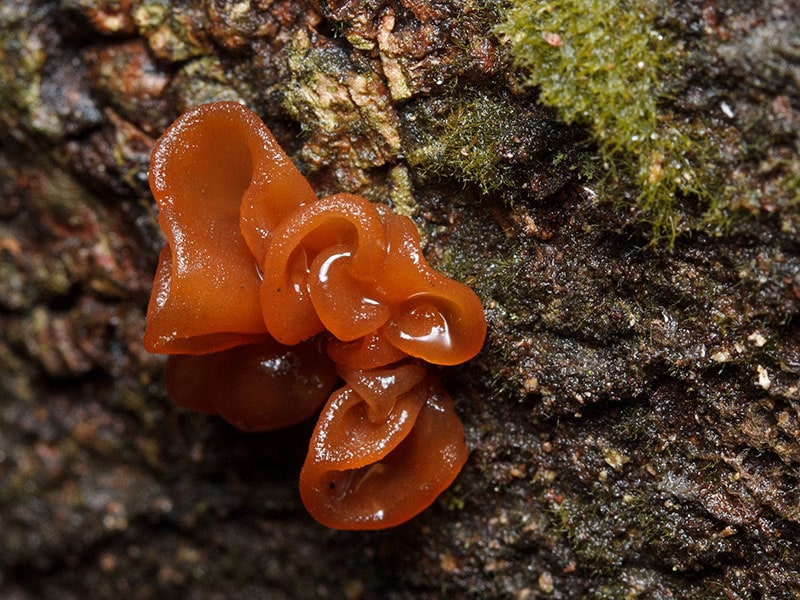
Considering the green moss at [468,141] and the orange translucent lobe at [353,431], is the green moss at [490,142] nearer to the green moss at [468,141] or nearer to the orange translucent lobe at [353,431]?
the green moss at [468,141]

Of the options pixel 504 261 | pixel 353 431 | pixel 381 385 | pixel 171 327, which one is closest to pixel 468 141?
pixel 504 261

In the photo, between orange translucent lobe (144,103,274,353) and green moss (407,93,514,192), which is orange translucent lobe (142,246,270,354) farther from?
green moss (407,93,514,192)

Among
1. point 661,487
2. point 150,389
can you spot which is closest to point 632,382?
point 661,487

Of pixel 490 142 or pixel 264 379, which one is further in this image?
pixel 264 379

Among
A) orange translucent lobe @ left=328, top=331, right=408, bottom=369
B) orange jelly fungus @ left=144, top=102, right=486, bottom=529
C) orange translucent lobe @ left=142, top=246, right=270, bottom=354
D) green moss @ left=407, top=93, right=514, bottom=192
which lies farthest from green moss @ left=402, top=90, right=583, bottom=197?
orange translucent lobe @ left=142, top=246, right=270, bottom=354

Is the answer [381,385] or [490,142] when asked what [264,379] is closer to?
[381,385]
